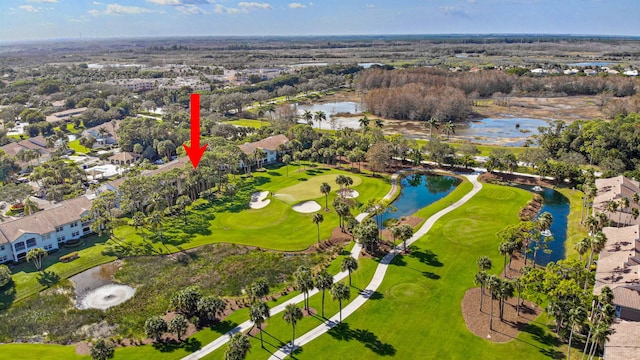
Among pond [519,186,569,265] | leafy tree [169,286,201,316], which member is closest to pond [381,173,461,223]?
pond [519,186,569,265]

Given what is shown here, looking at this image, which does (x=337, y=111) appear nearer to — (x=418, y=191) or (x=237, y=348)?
(x=418, y=191)

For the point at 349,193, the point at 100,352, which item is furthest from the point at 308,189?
the point at 100,352

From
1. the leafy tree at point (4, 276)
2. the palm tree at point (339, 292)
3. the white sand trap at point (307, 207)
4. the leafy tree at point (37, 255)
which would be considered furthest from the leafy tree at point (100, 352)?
the white sand trap at point (307, 207)

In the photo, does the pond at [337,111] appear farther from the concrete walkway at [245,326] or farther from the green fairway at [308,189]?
the concrete walkway at [245,326]

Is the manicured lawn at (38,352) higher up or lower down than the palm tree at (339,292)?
lower down

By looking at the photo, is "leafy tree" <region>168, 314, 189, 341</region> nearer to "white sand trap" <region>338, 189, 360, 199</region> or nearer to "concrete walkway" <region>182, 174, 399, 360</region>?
"concrete walkway" <region>182, 174, 399, 360</region>

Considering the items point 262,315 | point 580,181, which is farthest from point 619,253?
point 262,315

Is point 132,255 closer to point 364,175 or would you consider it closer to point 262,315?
point 262,315
